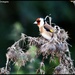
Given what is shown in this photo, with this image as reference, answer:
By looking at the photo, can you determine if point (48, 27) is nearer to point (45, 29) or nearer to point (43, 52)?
point (45, 29)

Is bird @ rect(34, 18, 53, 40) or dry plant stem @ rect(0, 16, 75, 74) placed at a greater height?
bird @ rect(34, 18, 53, 40)

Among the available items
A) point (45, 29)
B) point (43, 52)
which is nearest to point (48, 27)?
point (45, 29)

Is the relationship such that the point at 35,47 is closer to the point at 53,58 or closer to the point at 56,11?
the point at 53,58

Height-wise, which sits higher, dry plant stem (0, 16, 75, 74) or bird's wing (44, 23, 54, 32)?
bird's wing (44, 23, 54, 32)

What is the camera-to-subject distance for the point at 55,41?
2.15 meters

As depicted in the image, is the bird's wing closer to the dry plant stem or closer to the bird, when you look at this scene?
the bird

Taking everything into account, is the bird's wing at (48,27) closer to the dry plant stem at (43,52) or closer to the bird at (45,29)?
the bird at (45,29)

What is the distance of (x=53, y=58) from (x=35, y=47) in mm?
94

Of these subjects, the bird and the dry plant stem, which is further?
the bird

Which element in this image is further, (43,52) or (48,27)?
(48,27)

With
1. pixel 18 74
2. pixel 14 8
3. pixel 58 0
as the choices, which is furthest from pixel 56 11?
pixel 18 74

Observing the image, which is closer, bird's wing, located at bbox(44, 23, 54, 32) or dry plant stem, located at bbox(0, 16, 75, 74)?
dry plant stem, located at bbox(0, 16, 75, 74)

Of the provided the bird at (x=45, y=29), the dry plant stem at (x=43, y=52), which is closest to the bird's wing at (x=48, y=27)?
the bird at (x=45, y=29)

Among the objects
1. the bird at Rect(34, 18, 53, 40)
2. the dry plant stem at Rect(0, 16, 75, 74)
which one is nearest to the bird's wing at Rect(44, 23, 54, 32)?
the bird at Rect(34, 18, 53, 40)
